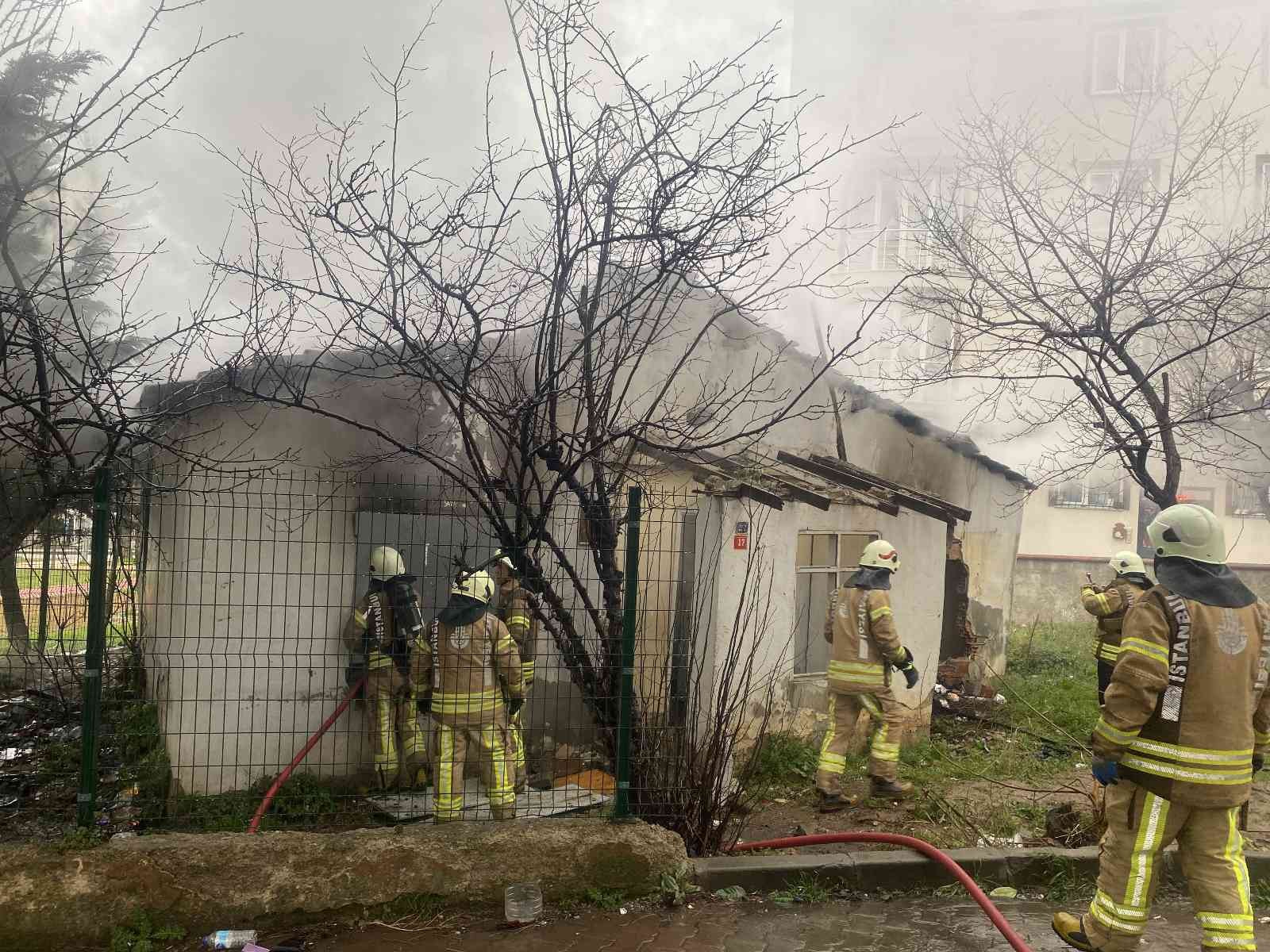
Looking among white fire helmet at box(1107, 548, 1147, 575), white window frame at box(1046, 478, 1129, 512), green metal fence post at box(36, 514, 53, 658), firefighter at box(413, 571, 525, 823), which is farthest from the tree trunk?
white window frame at box(1046, 478, 1129, 512)

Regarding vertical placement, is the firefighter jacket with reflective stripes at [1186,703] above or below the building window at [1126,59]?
below

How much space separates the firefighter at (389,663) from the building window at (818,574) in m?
3.45

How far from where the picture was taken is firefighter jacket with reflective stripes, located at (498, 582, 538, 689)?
18.2ft

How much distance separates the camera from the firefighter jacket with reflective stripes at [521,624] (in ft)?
18.2

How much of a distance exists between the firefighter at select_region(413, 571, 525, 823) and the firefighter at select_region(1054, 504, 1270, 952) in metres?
3.07

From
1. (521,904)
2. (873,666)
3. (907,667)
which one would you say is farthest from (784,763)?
(521,904)

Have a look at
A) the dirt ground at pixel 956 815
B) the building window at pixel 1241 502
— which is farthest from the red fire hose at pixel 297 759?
the building window at pixel 1241 502

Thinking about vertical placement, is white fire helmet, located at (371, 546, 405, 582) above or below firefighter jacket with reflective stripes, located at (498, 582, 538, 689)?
above

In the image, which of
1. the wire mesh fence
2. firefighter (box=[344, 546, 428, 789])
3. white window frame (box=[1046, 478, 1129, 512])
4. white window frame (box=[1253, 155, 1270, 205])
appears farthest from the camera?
white window frame (box=[1046, 478, 1129, 512])

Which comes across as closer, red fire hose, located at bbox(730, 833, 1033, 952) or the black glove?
red fire hose, located at bbox(730, 833, 1033, 952)

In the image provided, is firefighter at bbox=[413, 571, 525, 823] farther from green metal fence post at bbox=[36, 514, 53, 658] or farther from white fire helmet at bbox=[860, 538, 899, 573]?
white fire helmet at bbox=[860, 538, 899, 573]

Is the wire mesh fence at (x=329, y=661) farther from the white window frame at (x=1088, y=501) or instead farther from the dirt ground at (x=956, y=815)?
the white window frame at (x=1088, y=501)

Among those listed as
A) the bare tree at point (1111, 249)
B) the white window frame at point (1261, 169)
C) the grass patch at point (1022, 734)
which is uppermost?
the white window frame at point (1261, 169)

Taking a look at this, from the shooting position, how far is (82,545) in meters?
4.71
